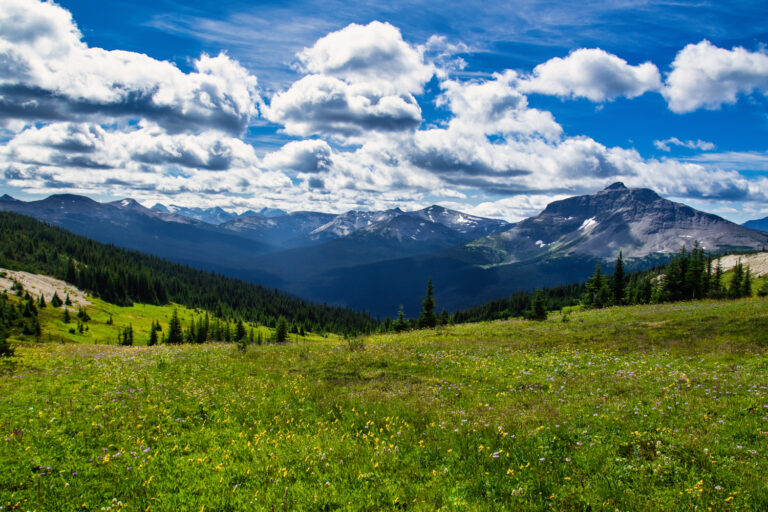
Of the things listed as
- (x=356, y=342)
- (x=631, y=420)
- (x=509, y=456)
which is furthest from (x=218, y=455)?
(x=356, y=342)

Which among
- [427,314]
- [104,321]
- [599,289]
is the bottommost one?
Answer: [104,321]

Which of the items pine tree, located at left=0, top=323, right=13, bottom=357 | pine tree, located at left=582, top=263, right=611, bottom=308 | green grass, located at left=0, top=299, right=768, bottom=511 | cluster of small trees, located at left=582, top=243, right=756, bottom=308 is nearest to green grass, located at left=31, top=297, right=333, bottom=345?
pine tree, located at left=0, top=323, right=13, bottom=357

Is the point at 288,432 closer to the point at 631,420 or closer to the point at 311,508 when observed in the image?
the point at 311,508

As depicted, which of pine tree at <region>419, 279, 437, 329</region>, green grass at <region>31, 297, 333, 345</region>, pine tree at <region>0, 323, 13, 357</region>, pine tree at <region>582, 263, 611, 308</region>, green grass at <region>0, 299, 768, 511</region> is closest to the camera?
green grass at <region>0, 299, 768, 511</region>

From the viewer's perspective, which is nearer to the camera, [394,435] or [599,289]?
[394,435]

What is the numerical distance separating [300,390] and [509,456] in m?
8.22

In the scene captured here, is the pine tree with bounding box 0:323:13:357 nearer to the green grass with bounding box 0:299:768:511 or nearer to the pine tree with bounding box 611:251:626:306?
the green grass with bounding box 0:299:768:511

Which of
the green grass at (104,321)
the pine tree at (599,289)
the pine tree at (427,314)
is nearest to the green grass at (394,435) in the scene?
the pine tree at (427,314)

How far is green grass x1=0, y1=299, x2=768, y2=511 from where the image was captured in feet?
21.9

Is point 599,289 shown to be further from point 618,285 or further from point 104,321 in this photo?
point 104,321

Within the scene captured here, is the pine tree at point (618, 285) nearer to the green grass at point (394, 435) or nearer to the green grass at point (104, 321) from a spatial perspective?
the green grass at point (104, 321)

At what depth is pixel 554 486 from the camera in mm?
6832

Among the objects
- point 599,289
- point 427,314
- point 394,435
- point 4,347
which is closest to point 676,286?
point 599,289

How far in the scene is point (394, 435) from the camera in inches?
368
